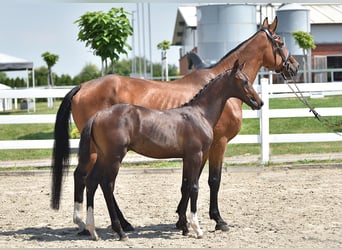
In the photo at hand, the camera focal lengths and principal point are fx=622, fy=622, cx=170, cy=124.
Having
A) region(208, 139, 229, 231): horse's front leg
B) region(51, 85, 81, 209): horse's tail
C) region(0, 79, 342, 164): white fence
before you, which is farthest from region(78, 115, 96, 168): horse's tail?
region(0, 79, 342, 164): white fence

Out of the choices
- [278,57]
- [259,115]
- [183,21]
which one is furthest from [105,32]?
[183,21]

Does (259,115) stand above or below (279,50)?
below

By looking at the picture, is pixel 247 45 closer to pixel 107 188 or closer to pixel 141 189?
pixel 107 188

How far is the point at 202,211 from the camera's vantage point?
7668 millimetres

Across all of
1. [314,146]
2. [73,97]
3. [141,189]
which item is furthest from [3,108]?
[73,97]

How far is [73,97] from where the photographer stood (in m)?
7.06

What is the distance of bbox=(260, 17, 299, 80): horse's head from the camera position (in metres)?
7.40

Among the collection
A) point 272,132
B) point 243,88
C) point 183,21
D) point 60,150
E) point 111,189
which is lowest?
point 272,132

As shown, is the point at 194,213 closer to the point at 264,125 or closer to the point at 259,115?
the point at 264,125

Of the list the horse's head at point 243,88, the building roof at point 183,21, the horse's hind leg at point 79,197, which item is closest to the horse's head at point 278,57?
the horse's head at point 243,88

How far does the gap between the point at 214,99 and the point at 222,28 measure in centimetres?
2256

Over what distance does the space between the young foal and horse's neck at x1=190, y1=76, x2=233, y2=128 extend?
0.01 meters

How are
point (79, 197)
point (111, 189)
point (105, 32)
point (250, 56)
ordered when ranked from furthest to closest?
point (105, 32) → point (250, 56) → point (79, 197) → point (111, 189)

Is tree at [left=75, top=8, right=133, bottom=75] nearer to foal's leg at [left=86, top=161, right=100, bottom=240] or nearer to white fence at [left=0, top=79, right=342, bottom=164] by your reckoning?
white fence at [left=0, top=79, right=342, bottom=164]
